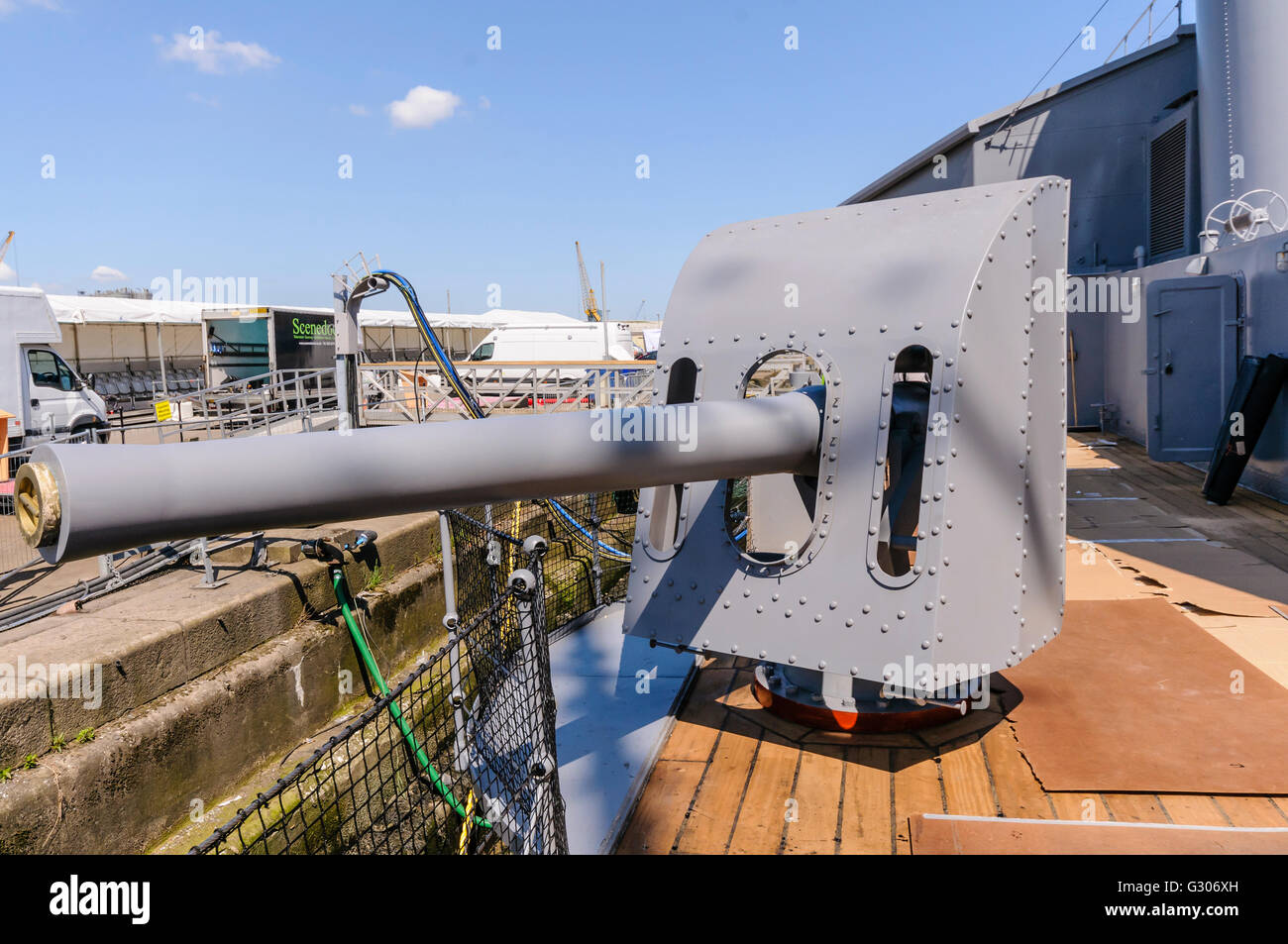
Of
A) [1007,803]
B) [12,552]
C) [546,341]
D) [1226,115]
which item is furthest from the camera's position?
[546,341]

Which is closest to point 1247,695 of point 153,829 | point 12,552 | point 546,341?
point 153,829

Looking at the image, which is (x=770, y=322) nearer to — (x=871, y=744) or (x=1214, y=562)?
(x=871, y=744)

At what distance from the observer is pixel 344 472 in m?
1.78

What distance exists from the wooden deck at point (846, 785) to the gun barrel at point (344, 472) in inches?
48.1

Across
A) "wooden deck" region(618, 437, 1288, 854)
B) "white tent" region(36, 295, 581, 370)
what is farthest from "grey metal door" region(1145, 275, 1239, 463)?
"white tent" region(36, 295, 581, 370)

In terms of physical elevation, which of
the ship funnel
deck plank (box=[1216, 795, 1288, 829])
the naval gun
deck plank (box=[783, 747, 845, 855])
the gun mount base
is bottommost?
deck plank (box=[783, 747, 845, 855])

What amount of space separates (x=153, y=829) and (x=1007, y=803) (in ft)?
11.4

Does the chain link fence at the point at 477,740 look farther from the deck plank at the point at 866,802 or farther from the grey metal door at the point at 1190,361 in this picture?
the grey metal door at the point at 1190,361

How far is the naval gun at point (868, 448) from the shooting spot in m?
3.12

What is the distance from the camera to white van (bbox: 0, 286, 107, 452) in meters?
Result: 13.7

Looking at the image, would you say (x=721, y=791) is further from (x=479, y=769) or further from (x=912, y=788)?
(x=479, y=769)

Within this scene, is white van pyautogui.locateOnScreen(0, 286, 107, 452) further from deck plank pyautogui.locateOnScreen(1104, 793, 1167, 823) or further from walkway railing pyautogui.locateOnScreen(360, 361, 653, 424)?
deck plank pyautogui.locateOnScreen(1104, 793, 1167, 823)

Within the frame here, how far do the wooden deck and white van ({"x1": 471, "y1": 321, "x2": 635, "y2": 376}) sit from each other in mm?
25594

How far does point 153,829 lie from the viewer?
4027mm
